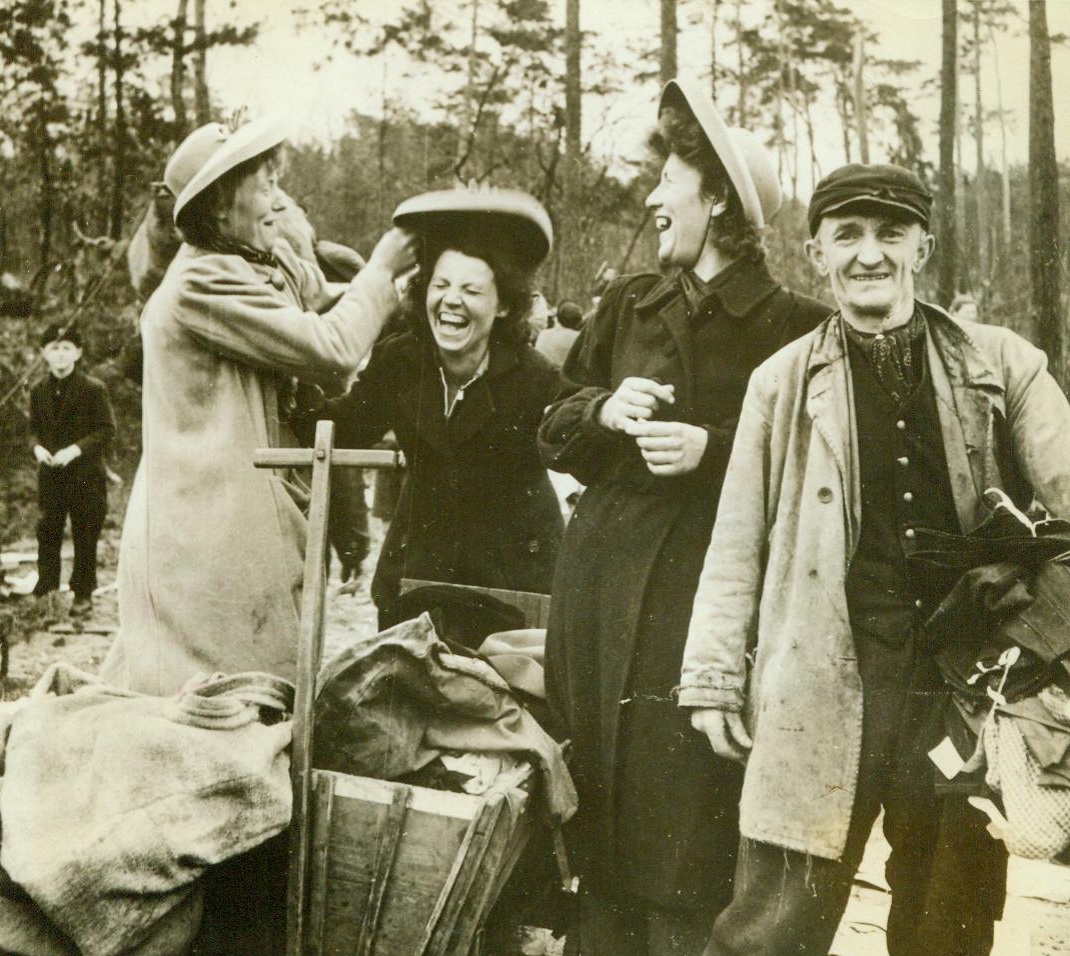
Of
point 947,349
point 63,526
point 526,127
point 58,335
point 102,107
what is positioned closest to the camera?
point 947,349

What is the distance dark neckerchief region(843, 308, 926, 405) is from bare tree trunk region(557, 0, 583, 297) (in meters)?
1.59

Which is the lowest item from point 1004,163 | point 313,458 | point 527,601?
point 527,601

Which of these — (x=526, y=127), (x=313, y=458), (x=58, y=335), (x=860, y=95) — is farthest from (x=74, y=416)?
(x=860, y=95)

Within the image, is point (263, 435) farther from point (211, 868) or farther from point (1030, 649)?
point (1030, 649)

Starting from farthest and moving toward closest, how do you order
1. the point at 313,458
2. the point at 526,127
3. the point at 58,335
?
the point at 58,335 → the point at 526,127 → the point at 313,458

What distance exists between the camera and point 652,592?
2666 millimetres

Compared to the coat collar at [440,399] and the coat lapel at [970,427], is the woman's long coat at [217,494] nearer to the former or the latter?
the coat collar at [440,399]

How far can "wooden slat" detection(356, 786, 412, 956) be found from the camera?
232 centimetres

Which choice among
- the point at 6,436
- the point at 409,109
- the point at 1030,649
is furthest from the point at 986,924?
the point at 6,436

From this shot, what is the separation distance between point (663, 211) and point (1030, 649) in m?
1.30

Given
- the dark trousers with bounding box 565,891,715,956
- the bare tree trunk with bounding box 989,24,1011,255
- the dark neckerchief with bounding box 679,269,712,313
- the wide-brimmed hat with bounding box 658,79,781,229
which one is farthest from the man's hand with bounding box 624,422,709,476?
the bare tree trunk with bounding box 989,24,1011,255

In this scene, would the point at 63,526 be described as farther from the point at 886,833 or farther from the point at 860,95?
the point at 886,833

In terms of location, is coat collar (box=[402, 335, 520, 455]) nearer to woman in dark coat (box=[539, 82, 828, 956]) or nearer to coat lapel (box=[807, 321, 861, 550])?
woman in dark coat (box=[539, 82, 828, 956])

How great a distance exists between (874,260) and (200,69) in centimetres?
256
